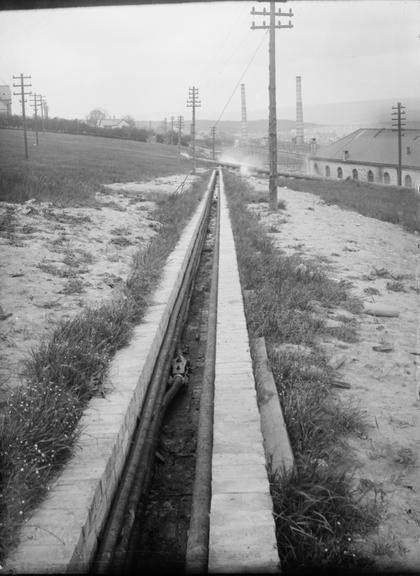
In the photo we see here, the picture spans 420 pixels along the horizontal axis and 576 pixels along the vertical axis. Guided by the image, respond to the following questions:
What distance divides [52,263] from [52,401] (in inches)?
206

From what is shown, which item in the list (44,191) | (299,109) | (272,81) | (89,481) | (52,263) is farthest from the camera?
(299,109)

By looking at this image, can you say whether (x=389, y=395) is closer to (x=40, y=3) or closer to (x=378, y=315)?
(x=378, y=315)

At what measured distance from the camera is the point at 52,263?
8.15 metres

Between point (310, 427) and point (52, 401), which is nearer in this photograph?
point (52, 401)

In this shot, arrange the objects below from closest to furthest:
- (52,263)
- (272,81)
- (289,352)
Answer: (289,352), (52,263), (272,81)

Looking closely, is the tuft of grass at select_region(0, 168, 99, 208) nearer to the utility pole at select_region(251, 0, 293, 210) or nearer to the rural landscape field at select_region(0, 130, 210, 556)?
the rural landscape field at select_region(0, 130, 210, 556)

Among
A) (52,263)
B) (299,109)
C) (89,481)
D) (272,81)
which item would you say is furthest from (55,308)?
(299,109)

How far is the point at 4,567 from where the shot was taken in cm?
205

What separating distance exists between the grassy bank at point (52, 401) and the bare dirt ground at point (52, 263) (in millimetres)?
317

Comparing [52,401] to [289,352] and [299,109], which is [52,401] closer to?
[289,352]

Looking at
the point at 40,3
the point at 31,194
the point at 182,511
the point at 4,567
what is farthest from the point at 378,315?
the point at 31,194

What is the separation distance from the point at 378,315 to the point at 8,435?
5038 mm

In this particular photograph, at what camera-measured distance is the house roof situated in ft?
166

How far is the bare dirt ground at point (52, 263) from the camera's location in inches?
201
